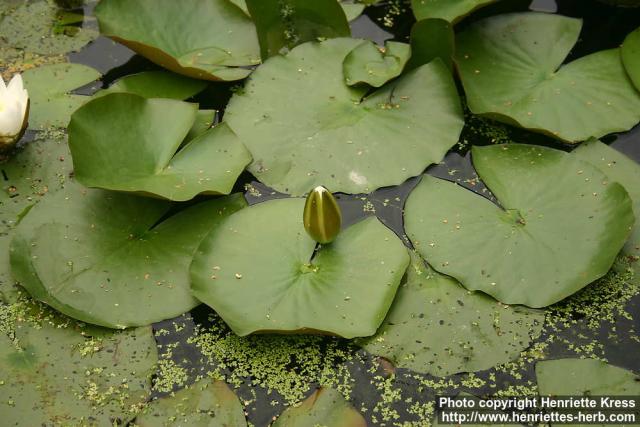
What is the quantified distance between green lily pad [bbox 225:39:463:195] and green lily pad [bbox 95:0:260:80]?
0.60 ft

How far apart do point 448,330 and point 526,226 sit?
499mm

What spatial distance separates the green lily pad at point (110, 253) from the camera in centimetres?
241

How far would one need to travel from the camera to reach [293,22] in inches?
125

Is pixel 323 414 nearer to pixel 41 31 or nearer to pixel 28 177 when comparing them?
pixel 28 177

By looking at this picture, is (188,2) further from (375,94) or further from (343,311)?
(343,311)

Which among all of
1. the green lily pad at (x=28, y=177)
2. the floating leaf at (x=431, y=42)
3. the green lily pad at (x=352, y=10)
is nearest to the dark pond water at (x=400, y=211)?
the green lily pad at (x=352, y=10)

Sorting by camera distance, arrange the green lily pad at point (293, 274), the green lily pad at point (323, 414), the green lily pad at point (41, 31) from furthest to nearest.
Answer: the green lily pad at point (41, 31), the green lily pad at point (293, 274), the green lily pad at point (323, 414)

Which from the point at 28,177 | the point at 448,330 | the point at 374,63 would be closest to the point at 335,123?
the point at 374,63

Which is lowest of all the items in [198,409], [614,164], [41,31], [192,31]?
[198,409]

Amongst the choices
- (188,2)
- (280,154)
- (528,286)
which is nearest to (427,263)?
(528,286)

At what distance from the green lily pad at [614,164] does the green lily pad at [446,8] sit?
75 cm

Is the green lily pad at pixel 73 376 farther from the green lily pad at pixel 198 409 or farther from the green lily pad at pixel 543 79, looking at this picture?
the green lily pad at pixel 543 79

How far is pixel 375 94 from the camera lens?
9.80 ft

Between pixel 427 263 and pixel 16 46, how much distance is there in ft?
7.46
